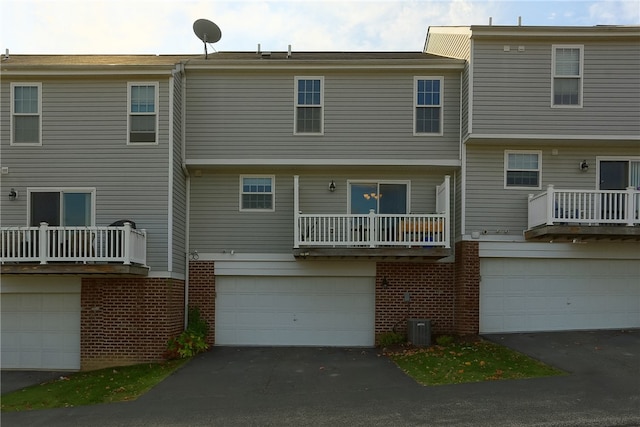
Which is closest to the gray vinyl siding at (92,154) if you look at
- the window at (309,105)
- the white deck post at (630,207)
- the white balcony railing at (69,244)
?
the white balcony railing at (69,244)

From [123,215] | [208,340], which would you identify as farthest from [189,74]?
[208,340]

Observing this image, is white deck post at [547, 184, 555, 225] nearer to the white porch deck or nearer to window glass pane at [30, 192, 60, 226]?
the white porch deck

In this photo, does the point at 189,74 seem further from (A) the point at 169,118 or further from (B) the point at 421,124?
(B) the point at 421,124

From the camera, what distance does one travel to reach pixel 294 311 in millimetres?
14914

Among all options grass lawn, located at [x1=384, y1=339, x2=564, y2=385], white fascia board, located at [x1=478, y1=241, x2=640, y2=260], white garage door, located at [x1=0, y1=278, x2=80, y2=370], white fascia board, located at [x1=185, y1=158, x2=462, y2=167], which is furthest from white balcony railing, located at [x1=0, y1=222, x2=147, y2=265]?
white fascia board, located at [x1=478, y1=241, x2=640, y2=260]

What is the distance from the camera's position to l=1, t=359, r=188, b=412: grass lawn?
9867 millimetres

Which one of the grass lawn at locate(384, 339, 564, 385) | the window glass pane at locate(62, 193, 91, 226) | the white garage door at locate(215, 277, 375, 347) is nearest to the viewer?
the grass lawn at locate(384, 339, 564, 385)

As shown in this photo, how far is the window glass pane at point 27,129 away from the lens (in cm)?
1402

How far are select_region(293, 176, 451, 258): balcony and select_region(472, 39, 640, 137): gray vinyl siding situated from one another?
Result: 2.53m

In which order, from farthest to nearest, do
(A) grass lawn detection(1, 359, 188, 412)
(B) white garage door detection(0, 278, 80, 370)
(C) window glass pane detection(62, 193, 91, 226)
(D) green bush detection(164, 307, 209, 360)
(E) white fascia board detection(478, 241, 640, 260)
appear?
(E) white fascia board detection(478, 241, 640, 260) → (C) window glass pane detection(62, 193, 91, 226) → (B) white garage door detection(0, 278, 80, 370) → (D) green bush detection(164, 307, 209, 360) → (A) grass lawn detection(1, 359, 188, 412)

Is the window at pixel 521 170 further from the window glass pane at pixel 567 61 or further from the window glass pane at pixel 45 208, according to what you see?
the window glass pane at pixel 45 208

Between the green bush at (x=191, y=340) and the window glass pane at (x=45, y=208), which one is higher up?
the window glass pane at (x=45, y=208)

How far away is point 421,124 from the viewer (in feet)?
48.7

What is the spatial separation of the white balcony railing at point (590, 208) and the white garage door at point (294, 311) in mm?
4852
